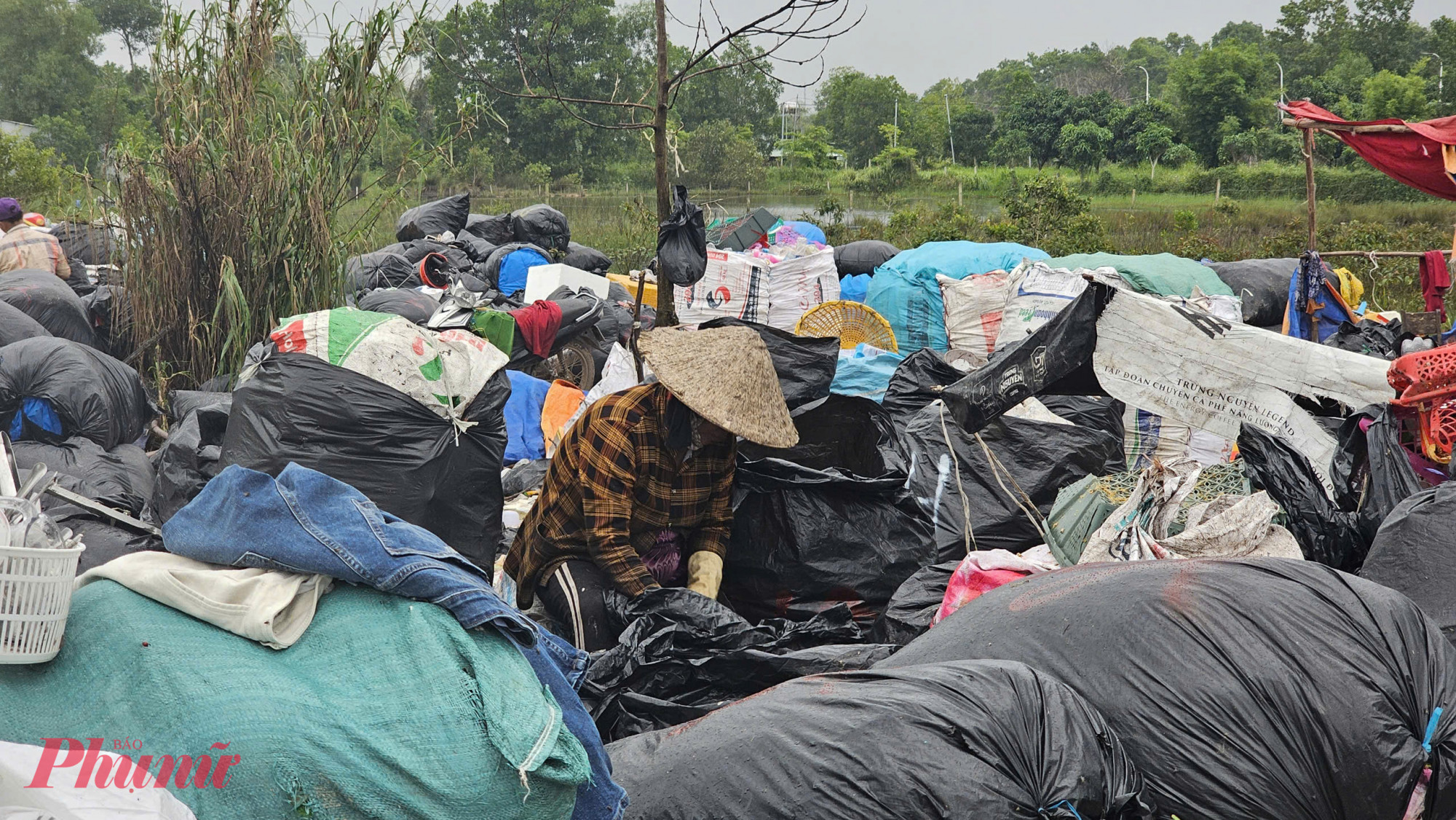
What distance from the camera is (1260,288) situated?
704 cm

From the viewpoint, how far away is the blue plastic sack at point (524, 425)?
4573mm

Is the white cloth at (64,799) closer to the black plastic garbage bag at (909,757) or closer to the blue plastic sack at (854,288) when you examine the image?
the black plastic garbage bag at (909,757)

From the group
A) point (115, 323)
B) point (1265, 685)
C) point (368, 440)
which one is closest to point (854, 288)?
point (115, 323)

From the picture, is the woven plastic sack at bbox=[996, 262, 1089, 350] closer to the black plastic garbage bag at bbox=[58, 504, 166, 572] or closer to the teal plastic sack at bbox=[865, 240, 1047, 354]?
the teal plastic sack at bbox=[865, 240, 1047, 354]

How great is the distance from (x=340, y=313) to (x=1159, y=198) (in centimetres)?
2618

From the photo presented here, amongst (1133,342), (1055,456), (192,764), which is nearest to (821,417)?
(1055,456)

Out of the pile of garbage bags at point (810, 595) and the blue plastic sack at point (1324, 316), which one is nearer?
the pile of garbage bags at point (810, 595)

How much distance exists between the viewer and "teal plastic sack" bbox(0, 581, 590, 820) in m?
1.29

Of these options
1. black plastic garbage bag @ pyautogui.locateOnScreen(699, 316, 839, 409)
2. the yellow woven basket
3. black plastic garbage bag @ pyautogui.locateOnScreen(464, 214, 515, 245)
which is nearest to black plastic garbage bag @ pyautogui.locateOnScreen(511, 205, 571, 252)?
black plastic garbage bag @ pyautogui.locateOnScreen(464, 214, 515, 245)

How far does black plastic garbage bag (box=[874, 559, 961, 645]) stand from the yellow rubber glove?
1.45ft

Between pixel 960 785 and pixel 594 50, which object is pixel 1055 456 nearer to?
pixel 960 785

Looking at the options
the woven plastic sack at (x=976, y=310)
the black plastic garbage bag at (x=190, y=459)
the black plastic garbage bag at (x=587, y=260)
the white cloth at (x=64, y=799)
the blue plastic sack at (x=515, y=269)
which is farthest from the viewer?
the black plastic garbage bag at (x=587, y=260)

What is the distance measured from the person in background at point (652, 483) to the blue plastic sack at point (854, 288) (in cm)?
461

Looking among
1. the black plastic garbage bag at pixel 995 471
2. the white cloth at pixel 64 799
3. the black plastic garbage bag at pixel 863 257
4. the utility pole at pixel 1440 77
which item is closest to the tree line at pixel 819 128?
the utility pole at pixel 1440 77
